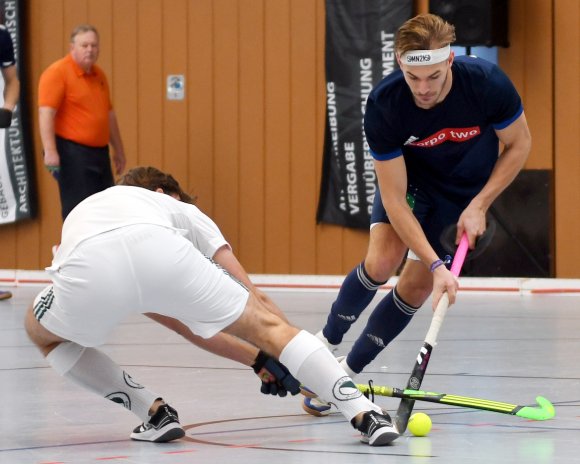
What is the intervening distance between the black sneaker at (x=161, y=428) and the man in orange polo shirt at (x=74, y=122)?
17.0ft

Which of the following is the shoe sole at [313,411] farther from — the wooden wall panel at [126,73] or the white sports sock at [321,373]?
the wooden wall panel at [126,73]

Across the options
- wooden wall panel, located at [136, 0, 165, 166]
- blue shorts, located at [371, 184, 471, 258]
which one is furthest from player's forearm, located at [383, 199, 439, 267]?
wooden wall panel, located at [136, 0, 165, 166]

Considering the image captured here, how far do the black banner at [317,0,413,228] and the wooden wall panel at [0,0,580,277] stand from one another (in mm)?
124

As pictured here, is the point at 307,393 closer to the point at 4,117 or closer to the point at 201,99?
the point at 4,117

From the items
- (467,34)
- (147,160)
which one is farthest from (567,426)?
(147,160)

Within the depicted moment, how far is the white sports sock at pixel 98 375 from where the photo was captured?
3818 mm

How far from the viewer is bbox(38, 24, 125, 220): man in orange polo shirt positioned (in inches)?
348

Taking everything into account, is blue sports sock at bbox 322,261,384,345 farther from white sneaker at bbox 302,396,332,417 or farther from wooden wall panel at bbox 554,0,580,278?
wooden wall panel at bbox 554,0,580,278

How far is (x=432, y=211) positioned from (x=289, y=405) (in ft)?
2.70

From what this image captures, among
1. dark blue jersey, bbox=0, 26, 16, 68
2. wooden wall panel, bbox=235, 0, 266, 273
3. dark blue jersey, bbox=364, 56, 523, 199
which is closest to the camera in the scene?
dark blue jersey, bbox=364, 56, 523, 199

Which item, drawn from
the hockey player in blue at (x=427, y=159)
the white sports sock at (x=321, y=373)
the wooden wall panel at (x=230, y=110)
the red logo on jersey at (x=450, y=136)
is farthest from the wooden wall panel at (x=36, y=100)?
the white sports sock at (x=321, y=373)

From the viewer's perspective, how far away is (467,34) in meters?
8.85

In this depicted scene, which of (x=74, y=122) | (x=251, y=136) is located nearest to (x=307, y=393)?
(x=74, y=122)

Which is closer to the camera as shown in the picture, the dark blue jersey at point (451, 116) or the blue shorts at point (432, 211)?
the dark blue jersey at point (451, 116)
